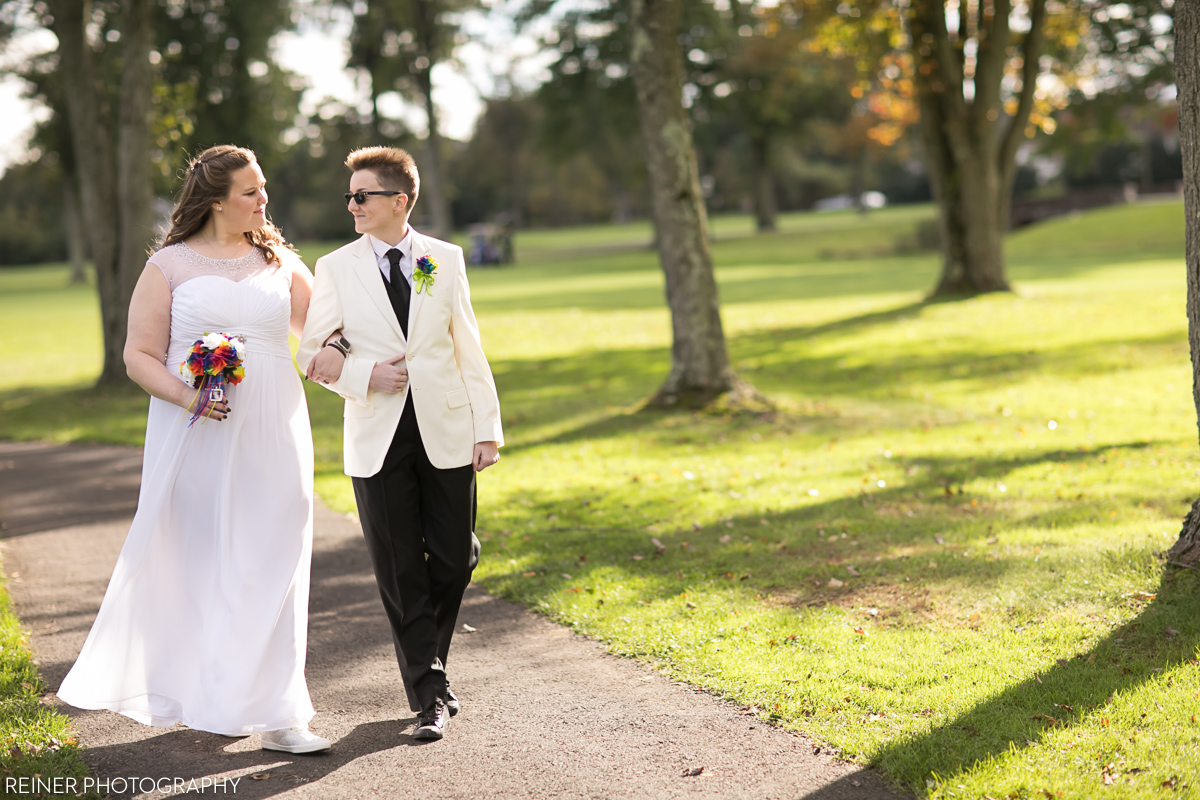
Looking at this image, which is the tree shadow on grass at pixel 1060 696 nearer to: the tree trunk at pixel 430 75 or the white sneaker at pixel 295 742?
the white sneaker at pixel 295 742

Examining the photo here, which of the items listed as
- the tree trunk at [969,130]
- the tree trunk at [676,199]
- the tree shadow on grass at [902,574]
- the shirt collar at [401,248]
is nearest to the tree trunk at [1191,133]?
the tree shadow on grass at [902,574]

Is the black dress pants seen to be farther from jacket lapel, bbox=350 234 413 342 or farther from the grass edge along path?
the grass edge along path

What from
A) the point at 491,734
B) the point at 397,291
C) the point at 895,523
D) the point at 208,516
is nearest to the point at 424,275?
the point at 397,291

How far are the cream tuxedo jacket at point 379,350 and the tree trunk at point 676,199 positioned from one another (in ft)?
22.9

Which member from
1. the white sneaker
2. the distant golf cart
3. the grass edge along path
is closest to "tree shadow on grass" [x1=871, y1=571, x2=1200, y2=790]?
the white sneaker

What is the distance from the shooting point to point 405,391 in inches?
160

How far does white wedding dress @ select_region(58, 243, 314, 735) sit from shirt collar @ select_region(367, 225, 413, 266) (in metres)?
0.52

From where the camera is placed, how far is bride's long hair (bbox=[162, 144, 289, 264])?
401cm

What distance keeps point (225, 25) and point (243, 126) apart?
227 inches

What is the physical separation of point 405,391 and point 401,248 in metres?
0.60

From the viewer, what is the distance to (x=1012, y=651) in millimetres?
4695

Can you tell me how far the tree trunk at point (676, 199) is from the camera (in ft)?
35.4

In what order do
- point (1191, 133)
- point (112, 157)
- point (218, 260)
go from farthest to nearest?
1. point (112, 157)
2. point (1191, 133)
3. point (218, 260)

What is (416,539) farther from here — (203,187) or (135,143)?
(135,143)
